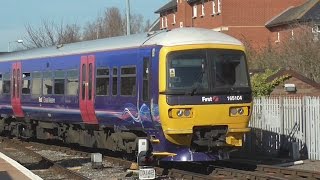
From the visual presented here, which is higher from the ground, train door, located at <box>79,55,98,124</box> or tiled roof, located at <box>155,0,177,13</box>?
tiled roof, located at <box>155,0,177,13</box>

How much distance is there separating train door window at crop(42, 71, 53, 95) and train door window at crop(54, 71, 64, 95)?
1.27 ft

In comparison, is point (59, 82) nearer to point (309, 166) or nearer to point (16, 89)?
point (16, 89)

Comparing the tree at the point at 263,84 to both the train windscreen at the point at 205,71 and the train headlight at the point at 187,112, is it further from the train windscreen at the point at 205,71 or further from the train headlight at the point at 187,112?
the train headlight at the point at 187,112

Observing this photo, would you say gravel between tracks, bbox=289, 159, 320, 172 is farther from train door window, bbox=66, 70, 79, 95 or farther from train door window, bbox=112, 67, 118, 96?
train door window, bbox=66, 70, 79, 95

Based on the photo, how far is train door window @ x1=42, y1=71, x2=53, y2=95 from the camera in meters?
18.5

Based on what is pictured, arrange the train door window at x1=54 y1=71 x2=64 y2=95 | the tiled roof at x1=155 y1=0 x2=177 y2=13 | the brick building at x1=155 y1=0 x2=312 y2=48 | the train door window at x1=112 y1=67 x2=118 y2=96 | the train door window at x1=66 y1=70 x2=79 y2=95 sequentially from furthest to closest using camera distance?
the tiled roof at x1=155 y1=0 x2=177 y2=13, the brick building at x1=155 y1=0 x2=312 y2=48, the train door window at x1=54 y1=71 x2=64 y2=95, the train door window at x1=66 y1=70 x2=79 y2=95, the train door window at x1=112 y1=67 x2=118 y2=96

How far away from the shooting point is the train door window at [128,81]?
45.2 feet

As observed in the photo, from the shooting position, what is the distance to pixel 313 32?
3434 cm

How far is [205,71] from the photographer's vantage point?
12.7 m

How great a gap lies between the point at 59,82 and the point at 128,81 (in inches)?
178

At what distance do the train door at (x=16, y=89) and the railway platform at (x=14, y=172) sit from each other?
610 cm

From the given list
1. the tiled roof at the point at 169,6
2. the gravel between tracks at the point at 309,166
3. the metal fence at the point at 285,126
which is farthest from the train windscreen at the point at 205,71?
the tiled roof at the point at 169,6

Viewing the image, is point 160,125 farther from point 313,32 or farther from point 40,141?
point 313,32

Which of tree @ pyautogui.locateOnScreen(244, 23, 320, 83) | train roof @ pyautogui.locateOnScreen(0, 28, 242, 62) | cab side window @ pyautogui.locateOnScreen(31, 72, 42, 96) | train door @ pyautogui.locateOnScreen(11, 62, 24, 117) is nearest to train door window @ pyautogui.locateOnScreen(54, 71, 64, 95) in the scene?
train roof @ pyautogui.locateOnScreen(0, 28, 242, 62)
